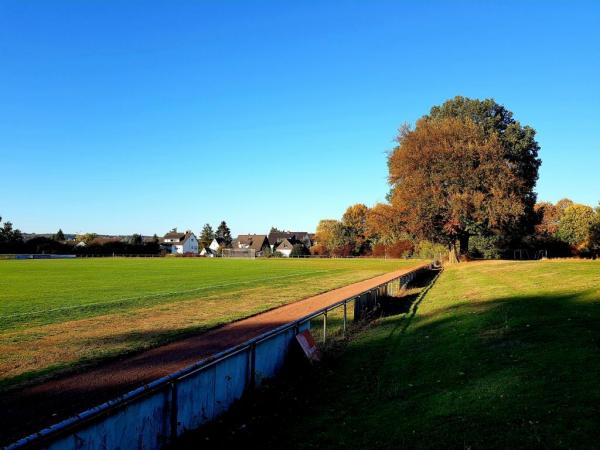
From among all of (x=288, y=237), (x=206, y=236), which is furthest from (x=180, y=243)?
(x=288, y=237)

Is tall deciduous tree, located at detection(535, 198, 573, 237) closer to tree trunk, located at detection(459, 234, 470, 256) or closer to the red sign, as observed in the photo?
tree trunk, located at detection(459, 234, 470, 256)

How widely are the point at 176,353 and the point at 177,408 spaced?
6701 millimetres

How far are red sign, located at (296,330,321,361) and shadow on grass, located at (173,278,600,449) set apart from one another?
312mm

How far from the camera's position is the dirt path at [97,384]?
788cm

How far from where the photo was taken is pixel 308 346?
37.1 ft

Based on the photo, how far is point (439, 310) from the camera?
17.5 metres

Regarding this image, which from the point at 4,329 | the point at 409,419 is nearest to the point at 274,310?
the point at 4,329

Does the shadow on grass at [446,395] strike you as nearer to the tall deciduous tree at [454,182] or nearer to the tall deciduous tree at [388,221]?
the tall deciduous tree at [454,182]

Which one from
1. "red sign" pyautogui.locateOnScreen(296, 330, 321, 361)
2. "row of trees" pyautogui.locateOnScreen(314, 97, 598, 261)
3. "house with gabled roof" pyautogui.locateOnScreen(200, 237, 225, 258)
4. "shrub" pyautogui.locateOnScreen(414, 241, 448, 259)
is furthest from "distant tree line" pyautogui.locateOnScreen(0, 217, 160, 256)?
"red sign" pyautogui.locateOnScreen(296, 330, 321, 361)

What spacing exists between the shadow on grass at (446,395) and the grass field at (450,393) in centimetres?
2

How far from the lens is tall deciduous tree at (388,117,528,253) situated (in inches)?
1697

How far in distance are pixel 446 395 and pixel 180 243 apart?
168 meters

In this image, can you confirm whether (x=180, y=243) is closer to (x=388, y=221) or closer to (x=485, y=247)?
(x=485, y=247)

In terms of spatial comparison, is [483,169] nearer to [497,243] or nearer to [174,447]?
[497,243]
